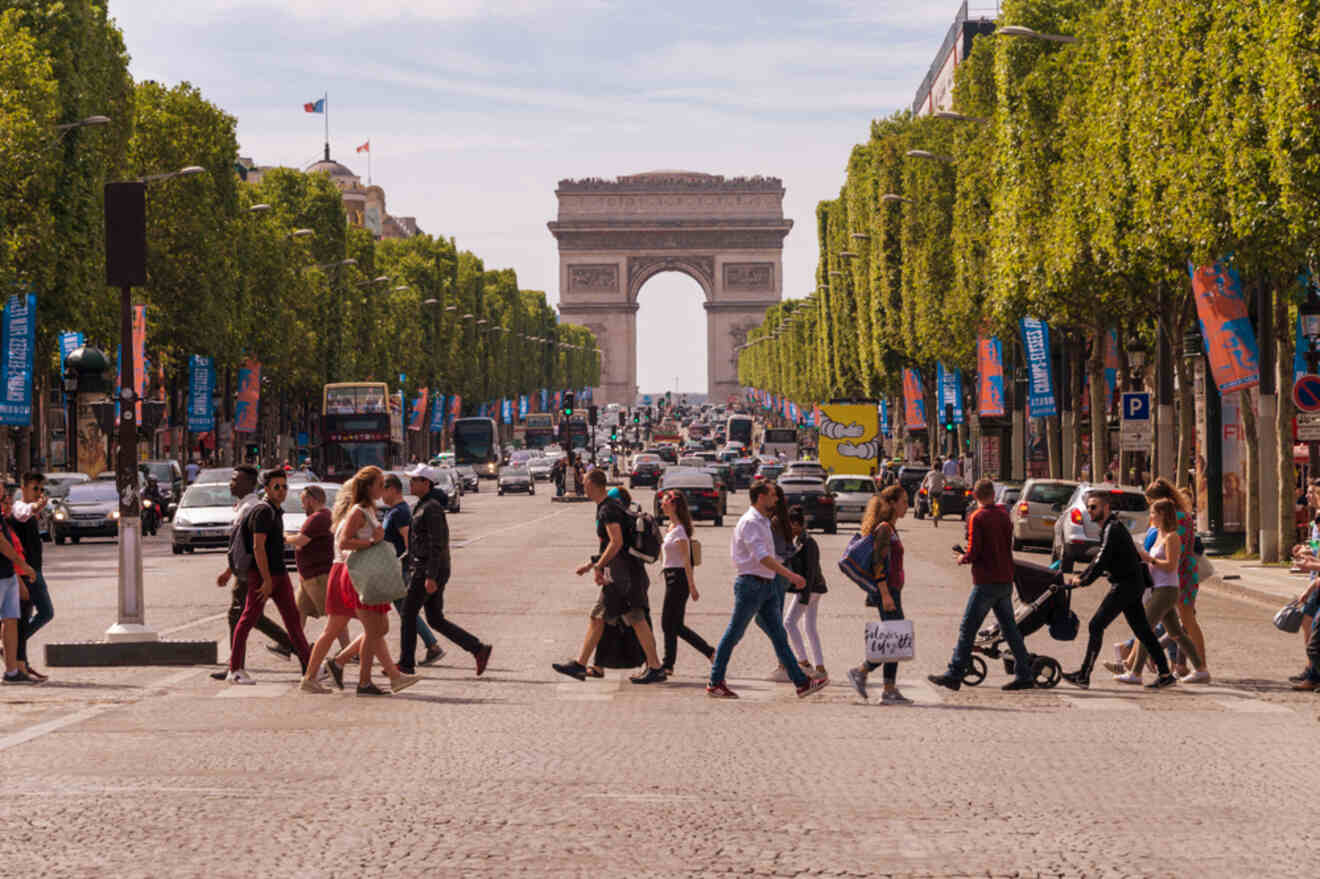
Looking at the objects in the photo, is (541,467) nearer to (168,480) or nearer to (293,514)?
(168,480)

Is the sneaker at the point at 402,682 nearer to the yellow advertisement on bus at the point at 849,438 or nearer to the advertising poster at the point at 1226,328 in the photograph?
the advertising poster at the point at 1226,328

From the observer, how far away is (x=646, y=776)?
11.5 metres

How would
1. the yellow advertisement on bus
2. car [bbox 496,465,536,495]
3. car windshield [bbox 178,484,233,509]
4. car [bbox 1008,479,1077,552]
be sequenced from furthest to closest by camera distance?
car [bbox 496,465,536,495]
the yellow advertisement on bus
car windshield [bbox 178,484,233,509]
car [bbox 1008,479,1077,552]

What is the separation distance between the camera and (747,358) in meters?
196

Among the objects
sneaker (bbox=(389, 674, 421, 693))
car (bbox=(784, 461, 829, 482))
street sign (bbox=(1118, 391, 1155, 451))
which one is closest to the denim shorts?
sneaker (bbox=(389, 674, 421, 693))

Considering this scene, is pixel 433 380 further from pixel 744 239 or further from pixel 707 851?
pixel 707 851

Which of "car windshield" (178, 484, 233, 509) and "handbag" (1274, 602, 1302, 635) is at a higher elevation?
"car windshield" (178, 484, 233, 509)

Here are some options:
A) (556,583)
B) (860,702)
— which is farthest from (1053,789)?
(556,583)

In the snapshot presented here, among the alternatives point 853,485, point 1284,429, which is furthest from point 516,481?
point 1284,429

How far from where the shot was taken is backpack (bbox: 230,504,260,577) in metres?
16.6

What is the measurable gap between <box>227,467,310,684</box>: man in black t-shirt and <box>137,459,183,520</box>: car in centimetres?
3863

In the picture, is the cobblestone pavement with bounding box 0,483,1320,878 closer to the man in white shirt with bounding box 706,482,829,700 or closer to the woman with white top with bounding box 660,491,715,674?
the man in white shirt with bounding box 706,482,829,700

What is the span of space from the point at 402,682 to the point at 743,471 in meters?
71.8

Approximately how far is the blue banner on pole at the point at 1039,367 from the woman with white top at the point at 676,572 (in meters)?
32.1
